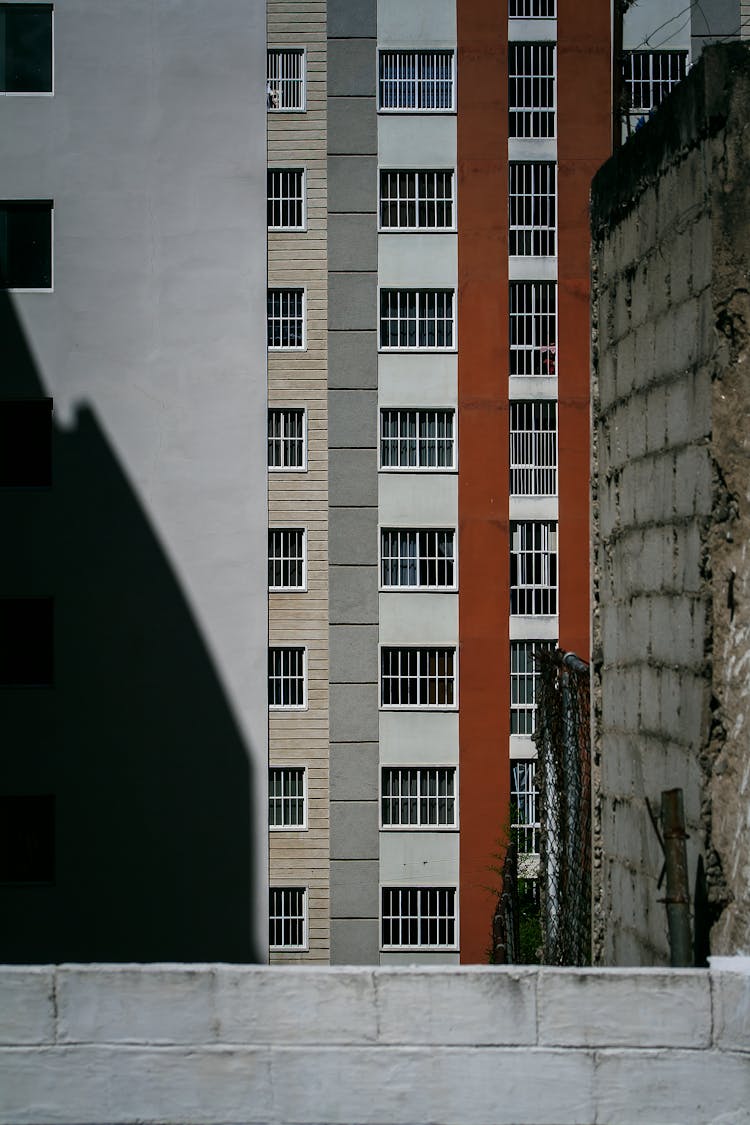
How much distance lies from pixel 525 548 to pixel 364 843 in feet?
21.1

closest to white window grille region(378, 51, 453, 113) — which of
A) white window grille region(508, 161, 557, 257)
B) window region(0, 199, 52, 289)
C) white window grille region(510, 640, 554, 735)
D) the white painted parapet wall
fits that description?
white window grille region(508, 161, 557, 257)

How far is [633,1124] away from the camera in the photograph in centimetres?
299

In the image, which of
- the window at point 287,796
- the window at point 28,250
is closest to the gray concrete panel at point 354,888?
the window at point 287,796

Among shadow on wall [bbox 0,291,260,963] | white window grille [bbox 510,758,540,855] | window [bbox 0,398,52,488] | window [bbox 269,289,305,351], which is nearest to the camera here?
shadow on wall [bbox 0,291,260,963]

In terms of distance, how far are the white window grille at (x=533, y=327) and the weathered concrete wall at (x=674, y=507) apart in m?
18.6

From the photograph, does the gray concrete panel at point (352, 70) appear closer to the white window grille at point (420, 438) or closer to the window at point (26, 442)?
the white window grille at point (420, 438)

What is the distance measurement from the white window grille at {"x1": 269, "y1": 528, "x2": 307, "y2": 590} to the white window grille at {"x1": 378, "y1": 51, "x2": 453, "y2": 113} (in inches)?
328

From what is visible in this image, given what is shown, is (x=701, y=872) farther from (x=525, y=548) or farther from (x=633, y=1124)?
(x=525, y=548)

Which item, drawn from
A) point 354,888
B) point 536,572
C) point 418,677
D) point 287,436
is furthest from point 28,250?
point 354,888

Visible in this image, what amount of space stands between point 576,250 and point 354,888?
42.3 feet

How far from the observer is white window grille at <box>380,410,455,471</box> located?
77.7 ft

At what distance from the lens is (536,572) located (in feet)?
77.3

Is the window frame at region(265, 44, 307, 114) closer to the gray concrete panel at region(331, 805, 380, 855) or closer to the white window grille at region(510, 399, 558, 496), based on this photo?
the white window grille at region(510, 399, 558, 496)

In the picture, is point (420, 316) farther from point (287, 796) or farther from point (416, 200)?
point (287, 796)
